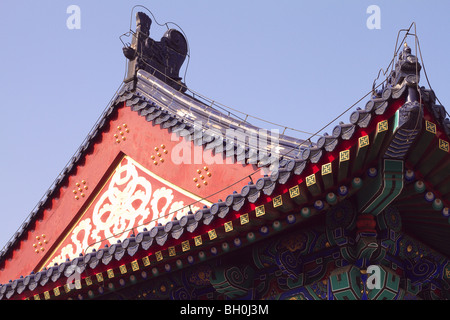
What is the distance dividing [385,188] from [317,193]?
2.50 ft

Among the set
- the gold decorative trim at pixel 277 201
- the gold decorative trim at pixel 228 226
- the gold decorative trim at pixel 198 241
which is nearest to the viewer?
the gold decorative trim at pixel 277 201

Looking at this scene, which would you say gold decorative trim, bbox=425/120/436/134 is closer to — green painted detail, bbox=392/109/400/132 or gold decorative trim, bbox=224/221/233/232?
green painted detail, bbox=392/109/400/132

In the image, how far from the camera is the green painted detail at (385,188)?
24.6 feet

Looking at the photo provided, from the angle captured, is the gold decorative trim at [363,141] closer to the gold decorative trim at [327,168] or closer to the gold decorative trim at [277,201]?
the gold decorative trim at [327,168]

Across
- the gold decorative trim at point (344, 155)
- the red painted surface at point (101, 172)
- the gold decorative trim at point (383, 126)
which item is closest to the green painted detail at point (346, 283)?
the gold decorative trim at point (344, 155)

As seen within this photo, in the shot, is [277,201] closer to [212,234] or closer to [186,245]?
[212,234]

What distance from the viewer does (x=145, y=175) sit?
11797mm

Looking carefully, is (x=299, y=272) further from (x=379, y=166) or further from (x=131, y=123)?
(x=131, y=123)

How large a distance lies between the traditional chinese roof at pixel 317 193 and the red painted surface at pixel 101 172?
86cm

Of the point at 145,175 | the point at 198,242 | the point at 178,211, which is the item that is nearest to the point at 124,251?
the point at 198,242

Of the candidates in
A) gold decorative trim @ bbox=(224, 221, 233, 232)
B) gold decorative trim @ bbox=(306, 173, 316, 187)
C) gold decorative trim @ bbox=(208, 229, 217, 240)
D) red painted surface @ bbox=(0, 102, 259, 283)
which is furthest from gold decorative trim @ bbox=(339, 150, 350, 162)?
red painted surface @ bbox=(0, 102, 259, 283)

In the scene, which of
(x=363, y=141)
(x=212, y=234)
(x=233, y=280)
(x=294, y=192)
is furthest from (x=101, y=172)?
(x=363, y=141)

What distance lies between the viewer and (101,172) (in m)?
12.7
